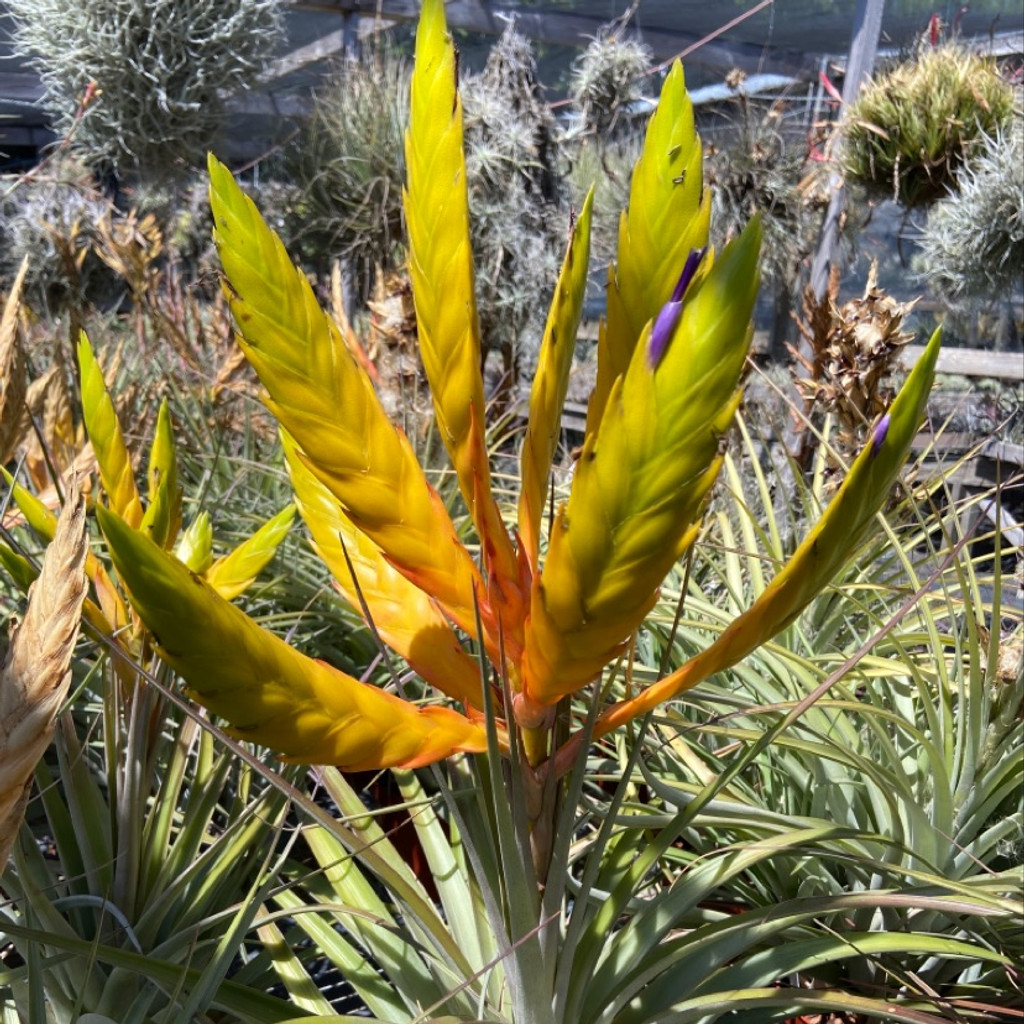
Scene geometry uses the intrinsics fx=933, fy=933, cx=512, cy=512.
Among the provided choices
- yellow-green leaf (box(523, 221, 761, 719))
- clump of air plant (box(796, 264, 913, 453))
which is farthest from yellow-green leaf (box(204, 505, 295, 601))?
clump of air plant (box(796, 264, 913, 453))

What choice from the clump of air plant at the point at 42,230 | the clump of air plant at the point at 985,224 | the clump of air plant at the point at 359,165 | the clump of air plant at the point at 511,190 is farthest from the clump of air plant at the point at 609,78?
the clump of air plant at the point at 42,230

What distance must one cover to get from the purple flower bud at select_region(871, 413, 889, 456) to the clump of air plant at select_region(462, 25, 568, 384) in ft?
7.09

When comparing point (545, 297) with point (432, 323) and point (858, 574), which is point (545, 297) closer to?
point (858, 574)

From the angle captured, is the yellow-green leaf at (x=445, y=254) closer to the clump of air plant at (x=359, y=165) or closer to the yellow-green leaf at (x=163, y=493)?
the yellow-green leaf at (x=163, y=493)

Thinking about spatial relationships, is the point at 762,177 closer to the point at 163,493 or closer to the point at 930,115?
the point at 930,115

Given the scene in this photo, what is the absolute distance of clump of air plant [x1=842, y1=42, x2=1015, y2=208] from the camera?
2240mm

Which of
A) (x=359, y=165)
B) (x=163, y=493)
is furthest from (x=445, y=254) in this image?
(x=359, y=165)

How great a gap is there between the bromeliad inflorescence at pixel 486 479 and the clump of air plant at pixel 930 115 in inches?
82.2

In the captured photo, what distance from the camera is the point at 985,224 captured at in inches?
90.6

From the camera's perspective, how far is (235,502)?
1.61 m

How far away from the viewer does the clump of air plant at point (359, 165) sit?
2719mm

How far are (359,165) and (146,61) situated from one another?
2.21ft

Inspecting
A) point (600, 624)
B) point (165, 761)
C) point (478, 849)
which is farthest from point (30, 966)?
point (165, 761)

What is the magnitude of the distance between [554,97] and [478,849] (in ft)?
17.3
